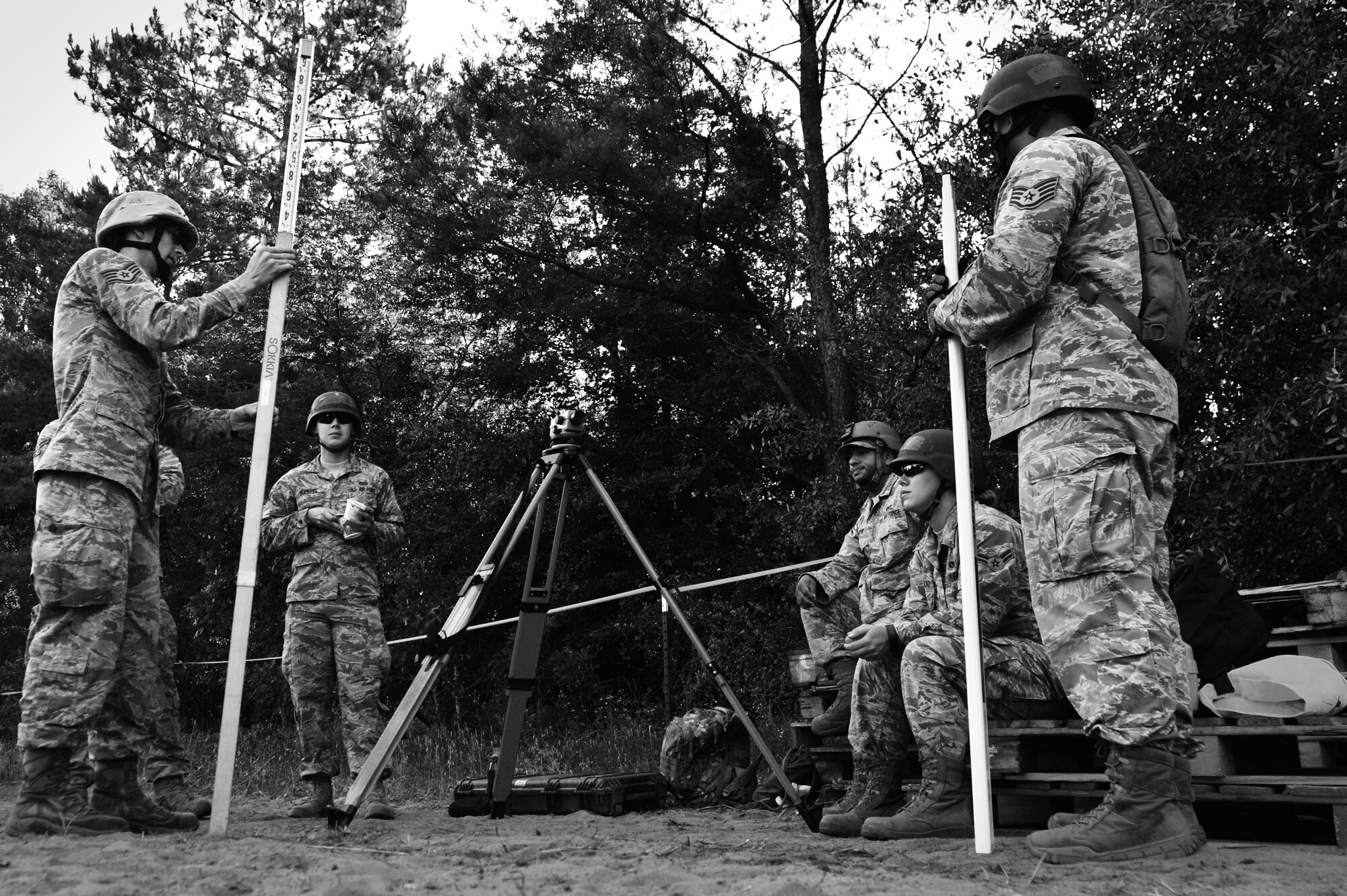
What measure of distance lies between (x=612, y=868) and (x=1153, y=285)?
2289 millimetres

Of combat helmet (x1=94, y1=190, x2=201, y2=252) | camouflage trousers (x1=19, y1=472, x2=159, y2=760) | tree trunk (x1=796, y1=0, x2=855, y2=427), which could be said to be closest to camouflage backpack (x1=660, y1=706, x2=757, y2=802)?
camouflage trousers (x1=19, y1=472, x2=159, y2=760)

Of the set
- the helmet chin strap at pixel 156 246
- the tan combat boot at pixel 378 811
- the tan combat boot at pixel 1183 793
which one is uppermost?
the helmet chin strap at pixel 156 246

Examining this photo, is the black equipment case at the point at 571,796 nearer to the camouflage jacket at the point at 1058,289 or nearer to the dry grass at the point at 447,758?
the dry grass at the point at 447,758

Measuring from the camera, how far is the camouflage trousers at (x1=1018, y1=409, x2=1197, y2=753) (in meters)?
2.97

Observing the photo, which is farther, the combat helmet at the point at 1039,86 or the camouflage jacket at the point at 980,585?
the camouflage jacket at the point at 980,585

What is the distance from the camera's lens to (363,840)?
4.06 m

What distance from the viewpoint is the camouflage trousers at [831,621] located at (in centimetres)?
571

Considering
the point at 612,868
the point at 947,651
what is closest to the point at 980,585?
A: the point at 947,651

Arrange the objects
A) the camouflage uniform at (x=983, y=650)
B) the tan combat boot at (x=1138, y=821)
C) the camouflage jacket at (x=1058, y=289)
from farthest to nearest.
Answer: the camouflage uniform at (x=983, y=650)
the camouflage jacket at (x=1058, y=289)
the tan combat boot at (x=1138, y=821)

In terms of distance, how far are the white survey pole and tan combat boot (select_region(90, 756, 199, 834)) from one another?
2.89 metres

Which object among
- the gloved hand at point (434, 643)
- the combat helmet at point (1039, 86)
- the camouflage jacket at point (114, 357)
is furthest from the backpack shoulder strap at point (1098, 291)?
the camouflage jacket at point (114, 357)

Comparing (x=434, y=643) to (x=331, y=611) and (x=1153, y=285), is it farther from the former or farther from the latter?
(x=1153, y=285)

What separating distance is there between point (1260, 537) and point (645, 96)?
8.77 meters

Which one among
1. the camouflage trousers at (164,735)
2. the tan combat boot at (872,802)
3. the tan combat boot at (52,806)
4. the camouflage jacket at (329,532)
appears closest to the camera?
the tan combat boot at (52,806)
